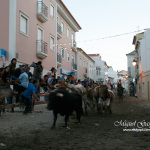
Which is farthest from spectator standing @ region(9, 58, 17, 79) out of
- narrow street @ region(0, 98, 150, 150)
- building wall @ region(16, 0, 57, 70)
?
building wall @ region(16, 0, 57, 70)

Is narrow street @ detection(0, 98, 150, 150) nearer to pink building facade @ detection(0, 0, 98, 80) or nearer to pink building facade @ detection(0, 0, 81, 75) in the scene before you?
pink building facade @ detection(0, 0, 98, 80)

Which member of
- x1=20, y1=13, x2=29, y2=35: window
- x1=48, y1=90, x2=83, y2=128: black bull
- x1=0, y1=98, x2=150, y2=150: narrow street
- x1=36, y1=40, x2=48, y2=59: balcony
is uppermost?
x1=20, y1=13, x2=29, y2=35: window

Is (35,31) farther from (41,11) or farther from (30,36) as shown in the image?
(41,11)

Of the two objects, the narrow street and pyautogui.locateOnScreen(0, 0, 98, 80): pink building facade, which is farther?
pyautogui.locateOnScreen(0, 0, 98, 80): pink building facade

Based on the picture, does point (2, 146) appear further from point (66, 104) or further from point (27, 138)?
point (66, 104)

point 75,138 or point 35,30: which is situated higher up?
point 35,30

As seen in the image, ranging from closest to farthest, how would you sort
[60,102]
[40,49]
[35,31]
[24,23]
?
1. [60,102]
2. [24,23]
3. [35,31]
4. [40,49]

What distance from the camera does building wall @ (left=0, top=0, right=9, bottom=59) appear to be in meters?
16.8

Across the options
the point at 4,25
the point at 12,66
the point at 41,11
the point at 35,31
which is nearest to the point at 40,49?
the point at 35,31

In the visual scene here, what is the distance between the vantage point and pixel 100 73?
65438 millimetres

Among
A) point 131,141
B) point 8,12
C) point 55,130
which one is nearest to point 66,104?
point 55,130

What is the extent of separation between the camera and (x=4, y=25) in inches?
666

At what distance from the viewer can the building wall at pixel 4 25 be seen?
16781 mm

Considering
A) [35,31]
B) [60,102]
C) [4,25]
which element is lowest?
[60,102]
